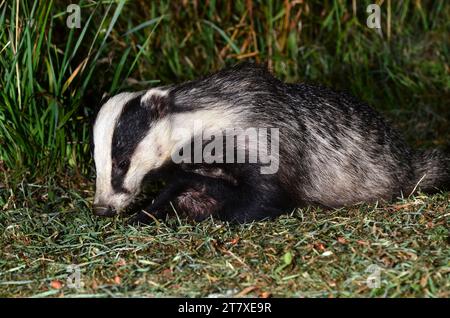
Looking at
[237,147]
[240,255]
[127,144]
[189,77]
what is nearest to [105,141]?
[127,144]

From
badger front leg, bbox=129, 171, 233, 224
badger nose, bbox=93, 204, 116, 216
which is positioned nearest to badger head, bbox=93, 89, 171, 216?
badger nose, bbox=93, 204, 116, 216

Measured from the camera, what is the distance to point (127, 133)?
3.83m

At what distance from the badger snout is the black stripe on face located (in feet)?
0.50

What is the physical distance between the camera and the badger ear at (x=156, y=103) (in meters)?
3.88

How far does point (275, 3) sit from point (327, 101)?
2.03 metres

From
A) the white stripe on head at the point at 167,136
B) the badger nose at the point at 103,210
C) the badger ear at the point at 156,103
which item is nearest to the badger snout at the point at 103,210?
the badger nose at the point at 103,210

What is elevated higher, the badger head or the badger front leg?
the badger head

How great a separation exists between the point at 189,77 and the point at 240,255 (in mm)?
2675

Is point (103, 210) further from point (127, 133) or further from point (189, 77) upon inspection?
point (189, 77)

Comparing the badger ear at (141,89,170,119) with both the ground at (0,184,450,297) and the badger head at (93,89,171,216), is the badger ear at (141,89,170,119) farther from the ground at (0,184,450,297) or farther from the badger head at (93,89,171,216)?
the ground at (0,184,450,297)

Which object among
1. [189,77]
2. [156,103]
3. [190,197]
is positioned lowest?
[190,197]

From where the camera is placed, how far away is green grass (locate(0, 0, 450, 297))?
3.26 m

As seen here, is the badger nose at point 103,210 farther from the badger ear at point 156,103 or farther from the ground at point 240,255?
the badger ear at point 156,103

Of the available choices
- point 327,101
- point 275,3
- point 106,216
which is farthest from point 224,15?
point 106,216
